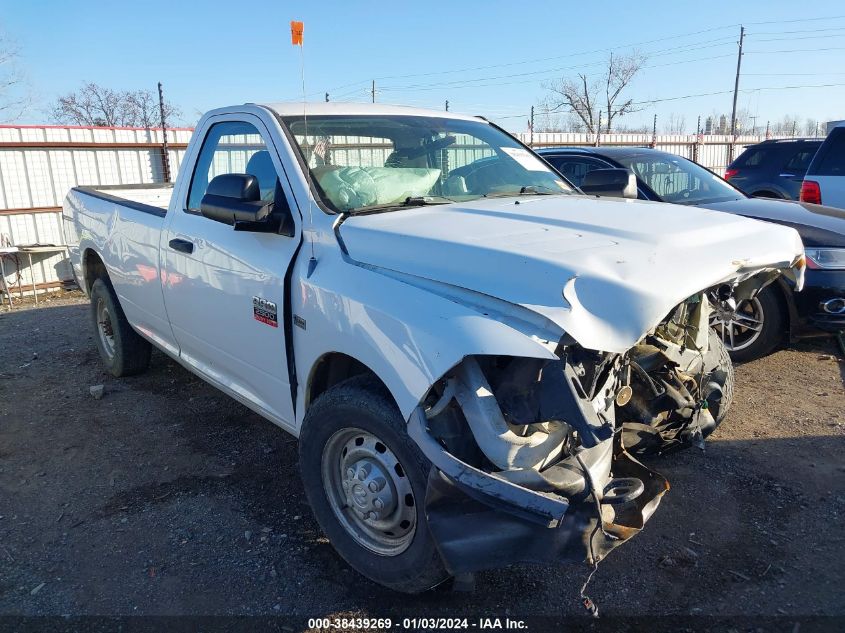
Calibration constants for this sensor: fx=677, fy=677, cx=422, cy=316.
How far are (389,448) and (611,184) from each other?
8.63ft

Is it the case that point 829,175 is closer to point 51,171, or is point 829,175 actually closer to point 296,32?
point 296,32

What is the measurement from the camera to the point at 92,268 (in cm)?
586

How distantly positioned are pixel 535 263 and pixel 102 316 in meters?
4.64

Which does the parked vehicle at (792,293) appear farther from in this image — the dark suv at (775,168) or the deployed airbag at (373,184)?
the dark suv at (775,168)

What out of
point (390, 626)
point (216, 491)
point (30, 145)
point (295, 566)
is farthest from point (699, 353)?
point (30, 145)

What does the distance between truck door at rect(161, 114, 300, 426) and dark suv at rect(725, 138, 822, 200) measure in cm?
942

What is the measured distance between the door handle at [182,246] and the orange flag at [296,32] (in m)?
1.24

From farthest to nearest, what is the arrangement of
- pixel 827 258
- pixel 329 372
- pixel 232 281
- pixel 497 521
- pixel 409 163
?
pixel 827 258 → pixel 409 163 → pixel 232 281 → pixel 329 372 → pixel 497 521

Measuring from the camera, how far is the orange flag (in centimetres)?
347

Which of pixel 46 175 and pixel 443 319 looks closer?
pixel 443 319

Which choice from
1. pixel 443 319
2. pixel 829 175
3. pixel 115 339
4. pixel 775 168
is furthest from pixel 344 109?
pixel 775 168

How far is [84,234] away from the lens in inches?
222

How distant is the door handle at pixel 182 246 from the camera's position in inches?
151

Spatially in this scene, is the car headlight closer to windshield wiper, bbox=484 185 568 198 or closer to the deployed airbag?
windshield wiper, bbox=484 185 568 198
